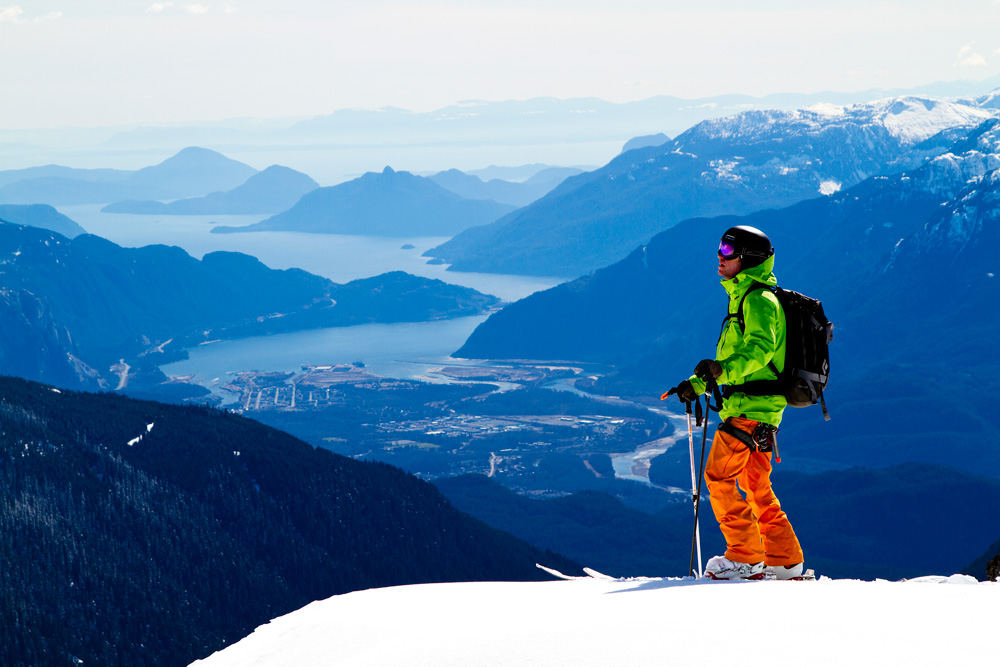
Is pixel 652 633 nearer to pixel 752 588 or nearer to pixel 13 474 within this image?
pixel 752 588

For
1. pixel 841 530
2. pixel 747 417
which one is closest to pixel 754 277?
pixel 747 417

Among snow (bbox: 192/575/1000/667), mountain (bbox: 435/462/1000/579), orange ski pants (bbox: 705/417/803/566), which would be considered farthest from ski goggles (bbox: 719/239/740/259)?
mountain (bbox: 435/462/1000/579)

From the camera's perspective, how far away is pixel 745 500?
1530 cm

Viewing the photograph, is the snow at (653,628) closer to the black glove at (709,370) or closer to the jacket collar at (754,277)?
the black glove at (709,370)

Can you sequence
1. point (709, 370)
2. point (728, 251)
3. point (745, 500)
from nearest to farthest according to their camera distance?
point (709, 370) → point (728, 251) → point (745, 500)

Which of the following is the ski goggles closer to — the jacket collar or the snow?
the jacket collar

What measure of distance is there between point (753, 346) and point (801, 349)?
3.19ft

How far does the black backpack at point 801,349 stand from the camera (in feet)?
47.8

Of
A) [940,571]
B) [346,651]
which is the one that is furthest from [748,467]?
[940,571]

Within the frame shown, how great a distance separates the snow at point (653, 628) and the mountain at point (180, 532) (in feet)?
313

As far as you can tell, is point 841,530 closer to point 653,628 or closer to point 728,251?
point 728,251

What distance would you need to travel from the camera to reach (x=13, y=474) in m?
118

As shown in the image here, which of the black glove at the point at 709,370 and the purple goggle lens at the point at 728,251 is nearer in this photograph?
the black glove at the point at 709,370

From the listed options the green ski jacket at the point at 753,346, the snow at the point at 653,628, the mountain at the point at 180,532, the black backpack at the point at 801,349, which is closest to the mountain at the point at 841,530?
the mountain at the point at 180,532
